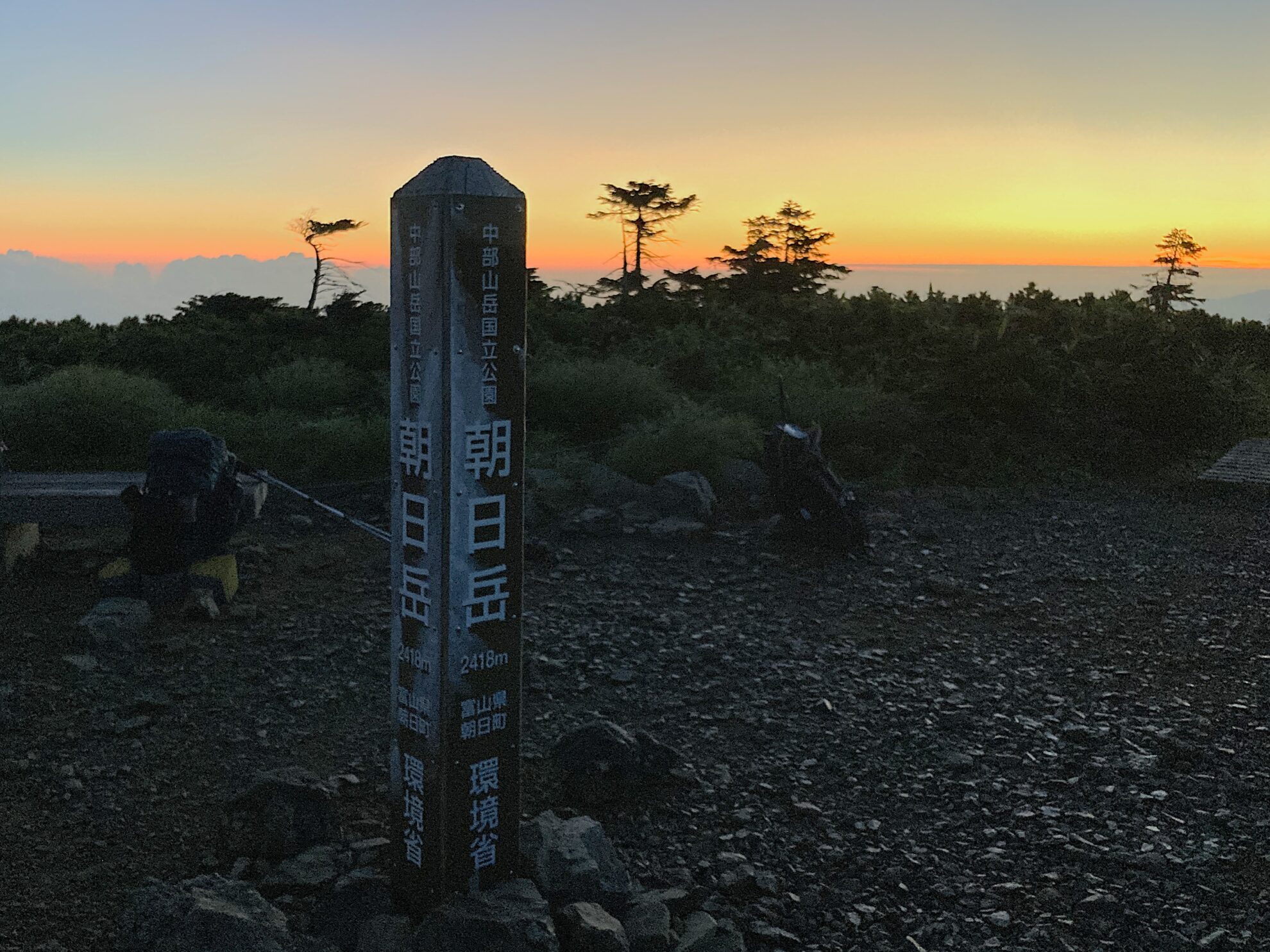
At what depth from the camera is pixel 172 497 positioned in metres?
6.67

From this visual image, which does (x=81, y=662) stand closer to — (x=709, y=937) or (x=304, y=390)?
(x=709, y=937)

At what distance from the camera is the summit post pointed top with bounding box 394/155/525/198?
10.9 ft

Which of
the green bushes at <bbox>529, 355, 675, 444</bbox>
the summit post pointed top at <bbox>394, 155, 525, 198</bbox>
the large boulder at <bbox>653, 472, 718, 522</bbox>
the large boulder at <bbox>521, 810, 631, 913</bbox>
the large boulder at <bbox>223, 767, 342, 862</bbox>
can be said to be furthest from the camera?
the green bushes at <bbox>529, 355, 675, 444</bbox>

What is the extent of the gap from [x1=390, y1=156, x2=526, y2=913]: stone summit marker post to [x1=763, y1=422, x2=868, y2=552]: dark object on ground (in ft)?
19.0

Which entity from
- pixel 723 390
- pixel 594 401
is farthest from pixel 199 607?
pixel 723 390

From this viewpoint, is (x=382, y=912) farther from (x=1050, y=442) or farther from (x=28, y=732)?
(x=1050, y=442)

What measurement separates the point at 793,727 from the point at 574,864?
2.06 m

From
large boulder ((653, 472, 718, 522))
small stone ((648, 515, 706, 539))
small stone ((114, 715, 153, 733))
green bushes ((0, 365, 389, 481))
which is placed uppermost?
green bushes ((0, 365, 389, 481))

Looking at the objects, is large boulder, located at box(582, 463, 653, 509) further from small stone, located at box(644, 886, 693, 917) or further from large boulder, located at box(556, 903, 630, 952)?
large boulder, located at box(556, 903, 630, 952)

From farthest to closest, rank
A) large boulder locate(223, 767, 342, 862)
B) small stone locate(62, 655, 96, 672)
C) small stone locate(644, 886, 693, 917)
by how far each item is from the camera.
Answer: small stone locate(62, 655, 96, 672) → large boulder locate(223, 767, 342, 862) → small stone locate(644, 886, 693, 917)

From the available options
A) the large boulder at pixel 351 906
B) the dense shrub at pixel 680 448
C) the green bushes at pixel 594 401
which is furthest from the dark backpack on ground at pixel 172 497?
the green bushes at pixel 594 401

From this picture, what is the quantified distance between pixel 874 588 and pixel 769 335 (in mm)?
12744

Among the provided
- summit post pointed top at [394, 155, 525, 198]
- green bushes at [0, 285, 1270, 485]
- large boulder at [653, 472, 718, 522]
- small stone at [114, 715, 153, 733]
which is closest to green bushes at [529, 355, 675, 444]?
green bushes at [0, 285, 1270, 485]

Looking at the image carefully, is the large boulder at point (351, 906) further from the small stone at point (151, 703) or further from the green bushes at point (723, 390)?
the green bushes at point (723, 390)
